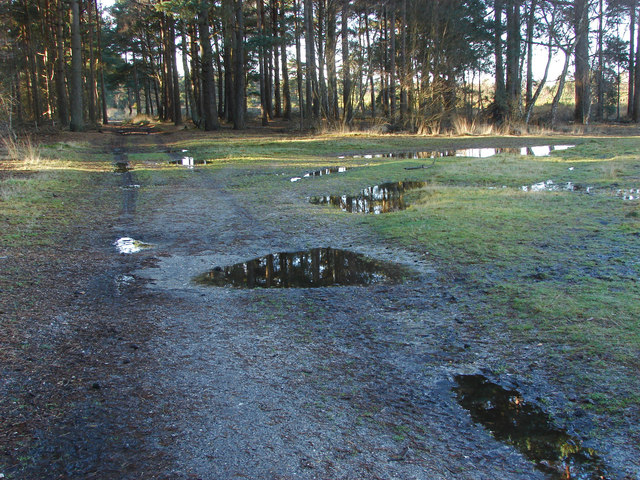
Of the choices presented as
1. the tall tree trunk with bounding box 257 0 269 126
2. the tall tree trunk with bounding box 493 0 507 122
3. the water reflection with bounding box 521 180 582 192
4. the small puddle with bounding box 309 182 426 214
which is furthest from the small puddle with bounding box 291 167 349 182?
the tall tree trunk with bounding box 257 0 269 126

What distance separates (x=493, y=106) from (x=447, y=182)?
21422 millimetres

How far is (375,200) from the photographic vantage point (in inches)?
342

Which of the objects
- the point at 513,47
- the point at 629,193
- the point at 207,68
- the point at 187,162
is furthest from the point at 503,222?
the point at 513,47

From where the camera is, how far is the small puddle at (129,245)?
5887 mm

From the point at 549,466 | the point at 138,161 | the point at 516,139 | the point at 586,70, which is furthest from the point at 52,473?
the point at 586,70

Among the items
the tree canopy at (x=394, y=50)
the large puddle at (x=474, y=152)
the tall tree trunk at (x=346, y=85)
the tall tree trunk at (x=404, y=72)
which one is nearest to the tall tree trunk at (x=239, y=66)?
the tree canopy at (x=394, y=50)

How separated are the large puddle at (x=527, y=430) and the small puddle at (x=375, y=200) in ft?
16.4

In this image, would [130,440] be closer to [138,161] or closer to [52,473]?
[52,473]

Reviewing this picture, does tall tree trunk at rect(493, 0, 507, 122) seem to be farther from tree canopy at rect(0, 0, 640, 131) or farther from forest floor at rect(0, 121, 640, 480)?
forest floor at rect(0, 121, 640, 480)

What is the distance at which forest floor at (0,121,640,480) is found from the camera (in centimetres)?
234

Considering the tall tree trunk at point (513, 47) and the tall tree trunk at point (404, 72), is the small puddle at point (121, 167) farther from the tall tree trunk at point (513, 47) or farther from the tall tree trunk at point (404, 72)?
the tall tree trunk at point (513, 47)

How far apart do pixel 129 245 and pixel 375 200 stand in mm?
4121

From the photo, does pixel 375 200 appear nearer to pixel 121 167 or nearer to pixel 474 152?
pixel 121 167

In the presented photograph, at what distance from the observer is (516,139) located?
70.5ft
